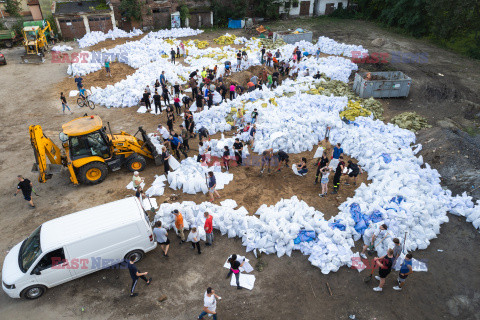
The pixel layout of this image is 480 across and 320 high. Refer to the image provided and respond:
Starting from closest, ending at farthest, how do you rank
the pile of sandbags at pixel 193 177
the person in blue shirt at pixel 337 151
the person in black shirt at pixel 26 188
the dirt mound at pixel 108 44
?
the person in black shirt at pixel 26 188 < the pile of sandbags at pixel 193 177 < the person in blue shirt at pixel 337 151 < the dirt mound at pixel 108 44

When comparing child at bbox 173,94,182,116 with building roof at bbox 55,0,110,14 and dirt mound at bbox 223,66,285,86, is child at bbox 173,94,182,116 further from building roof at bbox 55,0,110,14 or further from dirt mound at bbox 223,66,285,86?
building roof at bbox 55,0,110,14

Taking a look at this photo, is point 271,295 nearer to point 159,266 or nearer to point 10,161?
point 159,266

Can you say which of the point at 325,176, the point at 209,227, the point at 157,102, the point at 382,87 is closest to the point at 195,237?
the point at 209,227

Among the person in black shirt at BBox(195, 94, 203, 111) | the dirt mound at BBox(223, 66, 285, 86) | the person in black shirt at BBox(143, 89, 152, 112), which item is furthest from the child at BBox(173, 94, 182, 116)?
the dirt mound at BBox(223, 66, 285, 86)

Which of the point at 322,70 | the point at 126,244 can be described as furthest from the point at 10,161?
the point at 322,70

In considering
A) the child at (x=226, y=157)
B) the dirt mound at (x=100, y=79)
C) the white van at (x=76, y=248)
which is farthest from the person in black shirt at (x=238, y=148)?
the dirt mound at (x=100, y=79)

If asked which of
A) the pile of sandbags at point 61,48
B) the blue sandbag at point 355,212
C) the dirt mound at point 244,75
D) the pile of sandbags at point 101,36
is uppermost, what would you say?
the pile of sandbags at point 101,36

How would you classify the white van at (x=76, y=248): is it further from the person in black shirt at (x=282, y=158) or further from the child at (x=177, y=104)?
the child at (x=177, y=104)

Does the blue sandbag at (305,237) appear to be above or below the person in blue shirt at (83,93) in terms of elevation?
below
